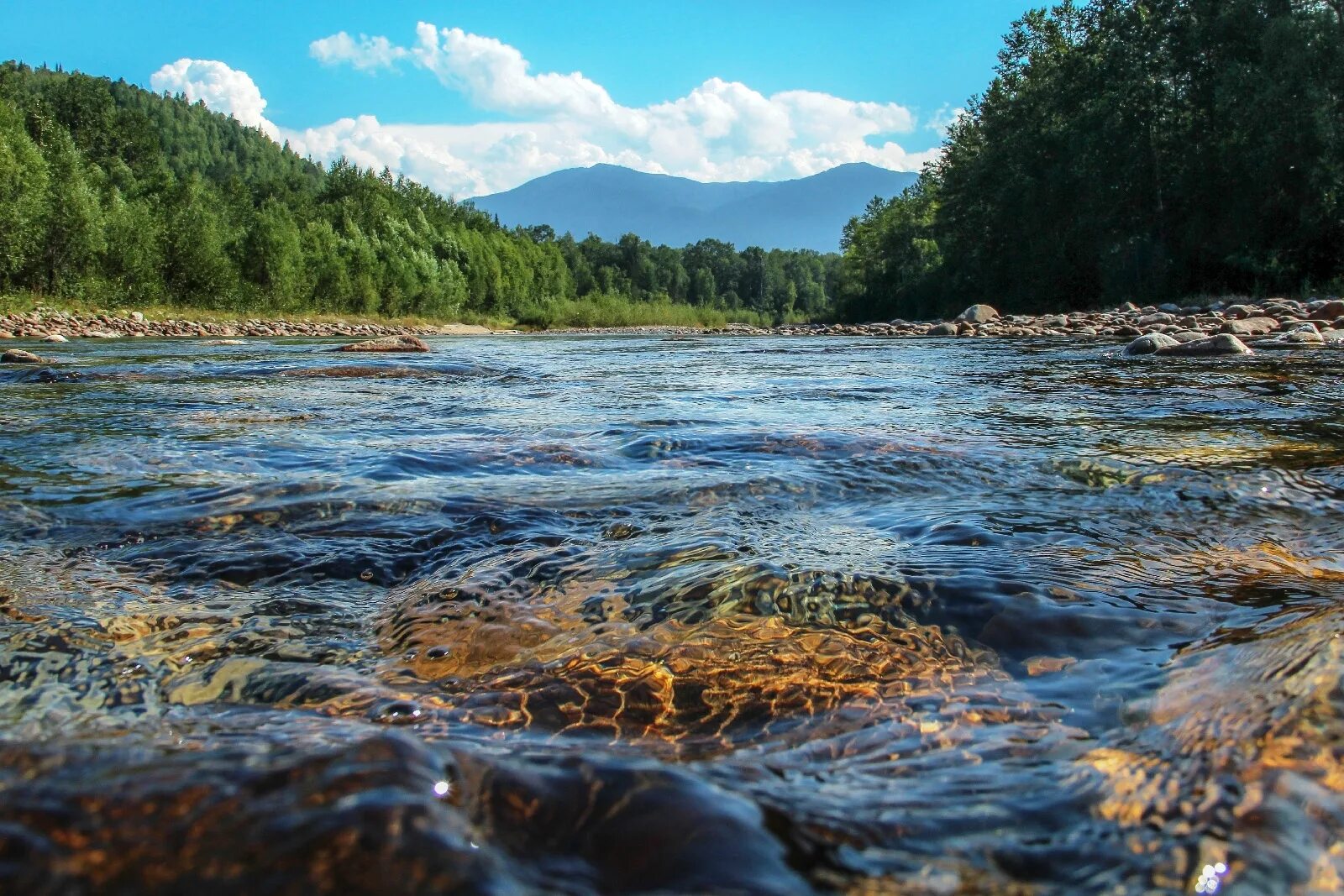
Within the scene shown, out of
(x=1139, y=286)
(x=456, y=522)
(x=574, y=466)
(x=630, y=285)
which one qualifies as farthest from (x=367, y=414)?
(x=630, y=285)

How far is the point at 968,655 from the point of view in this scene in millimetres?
1824

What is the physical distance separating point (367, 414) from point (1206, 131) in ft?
104

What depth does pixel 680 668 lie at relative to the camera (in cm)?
177

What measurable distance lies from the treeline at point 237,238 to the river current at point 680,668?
3867cm

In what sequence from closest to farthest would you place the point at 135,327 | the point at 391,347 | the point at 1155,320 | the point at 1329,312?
1. the point at 1329,312
2. the point at 391,347
3. the point at 1155,320
4. the point at 135,327

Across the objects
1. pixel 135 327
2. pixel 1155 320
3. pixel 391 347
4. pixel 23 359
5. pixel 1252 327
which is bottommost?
pixel 23 359

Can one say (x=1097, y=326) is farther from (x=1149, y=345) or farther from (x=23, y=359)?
(x=23, y=359)

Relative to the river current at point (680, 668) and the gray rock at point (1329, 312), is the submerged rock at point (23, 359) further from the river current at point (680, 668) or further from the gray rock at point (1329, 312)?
the gray rock at point (1329, 312)

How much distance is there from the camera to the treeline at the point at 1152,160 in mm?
22688

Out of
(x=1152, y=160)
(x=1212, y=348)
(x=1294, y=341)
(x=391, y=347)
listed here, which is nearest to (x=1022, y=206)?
(x=1152, y=160)

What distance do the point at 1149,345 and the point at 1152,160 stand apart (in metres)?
23.2

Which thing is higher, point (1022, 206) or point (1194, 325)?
point (1022, 206)

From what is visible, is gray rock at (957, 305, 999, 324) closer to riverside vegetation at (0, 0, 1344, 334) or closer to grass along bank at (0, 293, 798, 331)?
riverside vegetation at (0, 0, 1344, 334)

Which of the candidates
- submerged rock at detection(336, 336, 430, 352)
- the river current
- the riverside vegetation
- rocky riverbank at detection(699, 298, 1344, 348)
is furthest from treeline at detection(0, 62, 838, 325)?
the river current
